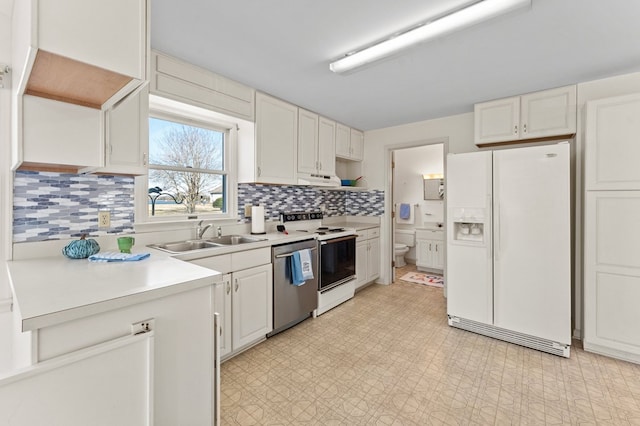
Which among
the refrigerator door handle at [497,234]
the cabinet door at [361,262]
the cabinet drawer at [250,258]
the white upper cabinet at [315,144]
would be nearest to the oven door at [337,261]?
the cabinet door at [361,262]

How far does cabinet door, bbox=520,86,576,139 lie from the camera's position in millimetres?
2736

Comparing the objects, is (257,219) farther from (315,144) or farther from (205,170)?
(315,144)

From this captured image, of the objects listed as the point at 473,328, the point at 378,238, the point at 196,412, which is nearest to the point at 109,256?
the point at 196,412

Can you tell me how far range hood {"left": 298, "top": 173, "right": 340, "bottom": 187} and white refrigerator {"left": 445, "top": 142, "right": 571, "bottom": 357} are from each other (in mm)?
1431

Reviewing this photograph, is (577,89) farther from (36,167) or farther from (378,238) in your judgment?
(36,167)

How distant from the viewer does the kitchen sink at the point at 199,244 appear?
7.50ft

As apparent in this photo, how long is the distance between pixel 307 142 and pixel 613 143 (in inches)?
111

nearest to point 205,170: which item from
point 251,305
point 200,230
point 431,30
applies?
point 200,230

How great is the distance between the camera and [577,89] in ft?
8.89

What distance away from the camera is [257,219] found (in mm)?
3029

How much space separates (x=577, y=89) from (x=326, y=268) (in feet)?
9.99

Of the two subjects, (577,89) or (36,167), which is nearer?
(36,167)

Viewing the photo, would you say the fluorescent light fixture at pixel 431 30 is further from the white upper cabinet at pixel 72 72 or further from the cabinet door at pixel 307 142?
the white upper cabinet at pixel 72 72

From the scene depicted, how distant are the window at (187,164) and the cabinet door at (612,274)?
10.9 ft
